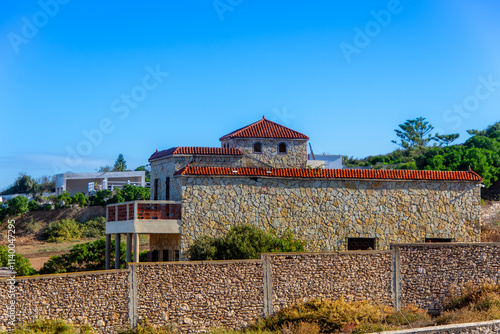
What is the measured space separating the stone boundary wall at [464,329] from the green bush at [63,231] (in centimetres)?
3298

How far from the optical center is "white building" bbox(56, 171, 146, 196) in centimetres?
6256

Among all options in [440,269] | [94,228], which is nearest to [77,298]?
[440,269]

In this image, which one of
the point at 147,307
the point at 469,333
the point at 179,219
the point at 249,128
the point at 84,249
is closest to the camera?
the point at 469,333

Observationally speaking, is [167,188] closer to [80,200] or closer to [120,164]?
[80,200]

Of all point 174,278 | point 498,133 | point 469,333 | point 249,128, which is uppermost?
point 498,133

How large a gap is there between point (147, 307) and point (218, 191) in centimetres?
647

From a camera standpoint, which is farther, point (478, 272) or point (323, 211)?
point (323, 211)

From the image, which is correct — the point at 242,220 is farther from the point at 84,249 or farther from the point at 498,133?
the point at 498,133

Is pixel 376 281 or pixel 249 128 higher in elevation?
pixel 249 128

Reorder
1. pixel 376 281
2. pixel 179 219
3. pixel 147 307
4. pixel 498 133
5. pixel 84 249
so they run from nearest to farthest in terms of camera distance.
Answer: pixel 147 307 → pixel 376 281 → pixel 179 219 → pixel 84 249 → pixel 498 133

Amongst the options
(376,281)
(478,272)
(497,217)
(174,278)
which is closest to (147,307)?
(174,278)

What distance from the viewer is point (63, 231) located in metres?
47.1

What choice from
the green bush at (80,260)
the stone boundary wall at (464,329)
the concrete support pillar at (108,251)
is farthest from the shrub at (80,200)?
the stone boundary wall at (464,329)

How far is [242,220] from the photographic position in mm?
25172
